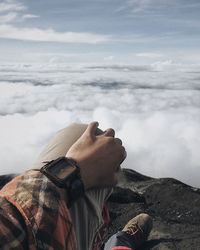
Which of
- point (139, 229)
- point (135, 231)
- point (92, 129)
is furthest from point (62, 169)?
point (139, 229)

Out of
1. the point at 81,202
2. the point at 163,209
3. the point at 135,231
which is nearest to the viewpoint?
the point at 81,202

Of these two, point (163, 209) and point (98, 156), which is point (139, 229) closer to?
point (163, 209)

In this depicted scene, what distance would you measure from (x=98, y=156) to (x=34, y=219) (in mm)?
453

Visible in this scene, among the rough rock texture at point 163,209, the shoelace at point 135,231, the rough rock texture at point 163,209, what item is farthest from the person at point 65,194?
the rough rock texture at point 163,209

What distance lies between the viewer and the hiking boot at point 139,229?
23.5 ft

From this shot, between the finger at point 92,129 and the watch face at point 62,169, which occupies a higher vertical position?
the finger at point 92,129

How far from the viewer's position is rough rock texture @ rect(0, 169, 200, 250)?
796 cm

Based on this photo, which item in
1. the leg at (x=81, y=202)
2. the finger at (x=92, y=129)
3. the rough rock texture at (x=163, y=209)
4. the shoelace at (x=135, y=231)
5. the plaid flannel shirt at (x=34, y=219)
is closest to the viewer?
the plaid flannel shirt at (x=34, y=219)

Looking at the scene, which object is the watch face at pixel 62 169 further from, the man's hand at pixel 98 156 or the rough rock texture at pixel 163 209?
the rough rock texture at pixel 163 209

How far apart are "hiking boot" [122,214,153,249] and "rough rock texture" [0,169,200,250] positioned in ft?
1.15

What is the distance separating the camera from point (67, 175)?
1.44 meters

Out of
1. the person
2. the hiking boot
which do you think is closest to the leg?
the person

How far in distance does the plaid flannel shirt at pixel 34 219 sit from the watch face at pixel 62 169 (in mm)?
53

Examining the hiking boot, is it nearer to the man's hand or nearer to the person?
→ the person
